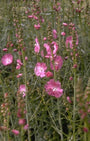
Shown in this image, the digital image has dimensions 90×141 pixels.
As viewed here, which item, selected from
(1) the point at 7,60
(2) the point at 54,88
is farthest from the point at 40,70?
(1) the point at 7,60

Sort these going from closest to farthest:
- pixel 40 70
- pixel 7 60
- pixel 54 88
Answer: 1. pixel 54 88
2. pixel 40 70
3. pixel 7 60

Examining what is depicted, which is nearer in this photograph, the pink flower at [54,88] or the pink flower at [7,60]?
the pink flower at [54,88]

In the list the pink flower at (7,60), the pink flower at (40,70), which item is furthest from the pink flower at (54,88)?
the pink flower at (7,60)

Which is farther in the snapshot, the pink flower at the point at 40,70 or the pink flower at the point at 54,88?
the pink flower at the point at 40,70

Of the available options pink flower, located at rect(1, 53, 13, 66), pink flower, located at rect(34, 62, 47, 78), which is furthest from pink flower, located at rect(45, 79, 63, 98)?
pink flower, located at rect(1, 53, 13, 66)

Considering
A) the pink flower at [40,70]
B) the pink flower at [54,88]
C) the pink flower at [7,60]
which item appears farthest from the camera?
the pink flower at [7,60]

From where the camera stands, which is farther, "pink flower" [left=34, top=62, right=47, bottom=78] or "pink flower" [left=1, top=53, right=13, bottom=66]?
"pink flower" [left=1, top=53, right=13, bottom=66]

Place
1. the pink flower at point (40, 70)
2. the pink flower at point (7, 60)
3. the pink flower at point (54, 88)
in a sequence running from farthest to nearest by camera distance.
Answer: the pink flower at point (7, 60) → the pink flower at point (40, 70) → the pink flower at point (54, 88)

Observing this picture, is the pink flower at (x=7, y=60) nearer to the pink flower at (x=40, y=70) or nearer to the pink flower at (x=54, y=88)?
the pink flower at (x=40, y=70)

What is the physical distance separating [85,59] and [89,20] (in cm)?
42

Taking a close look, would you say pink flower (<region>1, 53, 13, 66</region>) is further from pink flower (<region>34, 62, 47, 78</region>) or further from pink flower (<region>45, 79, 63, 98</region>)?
pink flower (<region>45, 79, 63, 98</region>)

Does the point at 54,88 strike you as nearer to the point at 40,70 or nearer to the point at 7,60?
the point at 40,70

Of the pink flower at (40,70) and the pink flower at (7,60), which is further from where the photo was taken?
the pink flower at (7,60)

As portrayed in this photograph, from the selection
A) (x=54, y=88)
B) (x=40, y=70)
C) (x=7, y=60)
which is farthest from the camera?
(x=7, y=60)
